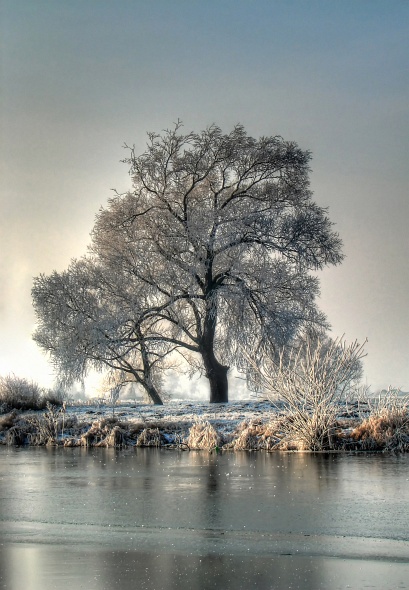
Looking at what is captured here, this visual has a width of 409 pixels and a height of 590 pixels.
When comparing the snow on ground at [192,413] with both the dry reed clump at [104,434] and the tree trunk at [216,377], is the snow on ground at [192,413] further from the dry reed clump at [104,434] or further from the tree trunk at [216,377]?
the tree trunk at [216,377]

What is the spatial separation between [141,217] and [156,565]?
24.2 m

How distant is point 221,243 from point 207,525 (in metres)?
20.6

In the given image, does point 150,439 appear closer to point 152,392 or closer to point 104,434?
point 104,434

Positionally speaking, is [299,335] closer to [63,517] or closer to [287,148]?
[287,148]

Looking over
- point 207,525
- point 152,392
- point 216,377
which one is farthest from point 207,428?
point 152,392

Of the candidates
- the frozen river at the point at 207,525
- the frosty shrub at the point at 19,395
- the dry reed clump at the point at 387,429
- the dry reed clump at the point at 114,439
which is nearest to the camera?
the frozen river at the point at 207,525

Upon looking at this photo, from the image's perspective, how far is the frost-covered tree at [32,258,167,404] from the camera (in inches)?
1164

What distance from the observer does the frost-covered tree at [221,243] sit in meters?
29.8

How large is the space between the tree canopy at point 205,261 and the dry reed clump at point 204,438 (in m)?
9.08

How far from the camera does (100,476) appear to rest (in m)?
14.7

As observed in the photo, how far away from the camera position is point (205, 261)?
30.4m

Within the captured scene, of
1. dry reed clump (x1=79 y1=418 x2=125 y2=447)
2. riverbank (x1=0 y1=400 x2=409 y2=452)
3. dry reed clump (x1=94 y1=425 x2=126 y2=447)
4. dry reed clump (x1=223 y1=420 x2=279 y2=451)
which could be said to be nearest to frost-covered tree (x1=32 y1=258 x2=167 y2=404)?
riverbank (x1=0 y1=400 x2=409 y2=452)

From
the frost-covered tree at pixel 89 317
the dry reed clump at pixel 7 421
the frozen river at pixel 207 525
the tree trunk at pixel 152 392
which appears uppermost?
the frost-covered tree at pixel 89 317

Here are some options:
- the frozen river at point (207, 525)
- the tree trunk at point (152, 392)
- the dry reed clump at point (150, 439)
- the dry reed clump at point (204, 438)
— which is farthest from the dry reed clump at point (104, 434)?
the tree trunk at point (152, 392)
